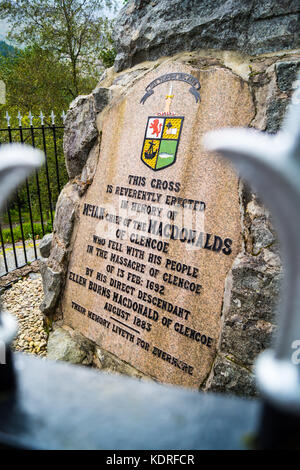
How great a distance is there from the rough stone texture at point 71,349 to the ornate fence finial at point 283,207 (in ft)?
9.00

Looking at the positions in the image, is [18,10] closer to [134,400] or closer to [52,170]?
[52,170]

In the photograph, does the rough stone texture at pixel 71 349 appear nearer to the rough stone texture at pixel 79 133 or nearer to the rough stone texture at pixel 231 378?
the rough stone texture at pixel 231 378

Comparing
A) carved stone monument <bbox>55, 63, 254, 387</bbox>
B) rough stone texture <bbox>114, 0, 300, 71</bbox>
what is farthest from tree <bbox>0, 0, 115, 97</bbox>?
carved stone monument <bbox>55, 63, 254, 387</bbox>

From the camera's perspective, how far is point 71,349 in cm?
310

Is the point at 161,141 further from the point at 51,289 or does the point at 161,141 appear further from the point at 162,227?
the point at 51,289

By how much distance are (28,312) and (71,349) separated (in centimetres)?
141

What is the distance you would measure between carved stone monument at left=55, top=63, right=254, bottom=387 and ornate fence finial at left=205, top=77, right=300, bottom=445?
174cm

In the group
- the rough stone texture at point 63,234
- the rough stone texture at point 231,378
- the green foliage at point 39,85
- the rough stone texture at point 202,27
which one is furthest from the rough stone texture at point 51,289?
the green foliage at point 39,85

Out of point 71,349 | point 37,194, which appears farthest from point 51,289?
point 37,194

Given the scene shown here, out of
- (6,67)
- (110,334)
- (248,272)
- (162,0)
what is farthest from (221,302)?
(6,67)

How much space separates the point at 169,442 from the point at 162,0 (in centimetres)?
352

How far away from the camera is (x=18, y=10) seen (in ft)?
33.6

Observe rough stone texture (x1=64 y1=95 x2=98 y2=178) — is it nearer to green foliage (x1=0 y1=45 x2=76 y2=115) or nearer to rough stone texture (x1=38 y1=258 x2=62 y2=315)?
rough stone texture (x1=38 y1=258 x2=62 y2=315)

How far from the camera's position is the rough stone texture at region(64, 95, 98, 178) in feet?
11.2
